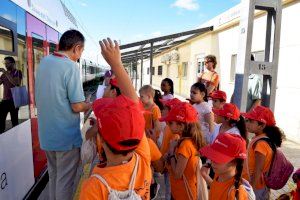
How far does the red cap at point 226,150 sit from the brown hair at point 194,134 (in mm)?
486

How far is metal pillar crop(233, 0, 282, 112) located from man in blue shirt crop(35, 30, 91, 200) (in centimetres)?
328

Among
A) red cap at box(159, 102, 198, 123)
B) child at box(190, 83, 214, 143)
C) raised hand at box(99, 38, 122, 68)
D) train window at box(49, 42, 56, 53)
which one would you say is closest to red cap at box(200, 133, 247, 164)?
red cap at box(159, 102, 198, 123)

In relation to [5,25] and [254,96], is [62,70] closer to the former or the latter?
[5,25]

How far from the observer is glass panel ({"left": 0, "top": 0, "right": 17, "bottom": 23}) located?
2956mm

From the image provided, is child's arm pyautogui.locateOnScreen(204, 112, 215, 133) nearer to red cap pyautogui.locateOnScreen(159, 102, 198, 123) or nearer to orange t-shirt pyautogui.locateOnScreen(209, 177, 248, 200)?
red cap pyautogui.locateOnScreen(159, 102, 198, 123)

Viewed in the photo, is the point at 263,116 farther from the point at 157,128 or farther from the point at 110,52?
the point at 110,52

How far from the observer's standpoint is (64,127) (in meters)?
2.76

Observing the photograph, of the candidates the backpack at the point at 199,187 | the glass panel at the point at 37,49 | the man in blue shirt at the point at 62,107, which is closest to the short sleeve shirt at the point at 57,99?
the man in blue shirt at the point at 62,107

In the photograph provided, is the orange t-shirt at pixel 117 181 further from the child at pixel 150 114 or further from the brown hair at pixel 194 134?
the child at pixel 150 114

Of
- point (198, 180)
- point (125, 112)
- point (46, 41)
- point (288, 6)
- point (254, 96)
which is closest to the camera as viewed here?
point (125, 112)

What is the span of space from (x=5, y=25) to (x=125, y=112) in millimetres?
2242

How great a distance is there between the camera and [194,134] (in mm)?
2627

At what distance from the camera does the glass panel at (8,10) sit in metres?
2.96

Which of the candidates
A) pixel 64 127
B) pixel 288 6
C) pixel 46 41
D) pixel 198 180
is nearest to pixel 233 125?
pixel 198 180
